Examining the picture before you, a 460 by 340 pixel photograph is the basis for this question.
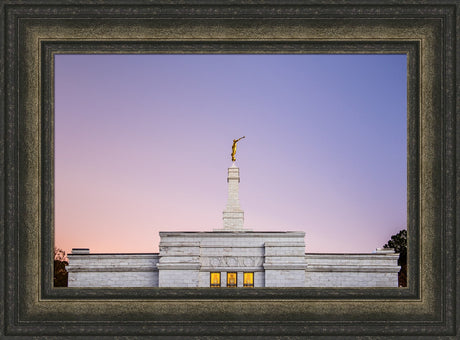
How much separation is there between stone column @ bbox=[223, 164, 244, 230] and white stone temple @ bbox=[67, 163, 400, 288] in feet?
10.8

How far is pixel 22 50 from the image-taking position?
10734mm

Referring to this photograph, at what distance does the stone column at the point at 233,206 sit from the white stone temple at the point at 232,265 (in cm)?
331

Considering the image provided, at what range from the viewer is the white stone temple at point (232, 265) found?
1016 inches

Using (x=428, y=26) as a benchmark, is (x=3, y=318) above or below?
below

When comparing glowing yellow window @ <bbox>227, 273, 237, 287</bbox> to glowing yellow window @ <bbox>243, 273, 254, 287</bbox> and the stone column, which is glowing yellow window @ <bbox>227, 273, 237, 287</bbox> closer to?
glowing yellow window @ <bbox>243, 273, 254, 287</bbox>

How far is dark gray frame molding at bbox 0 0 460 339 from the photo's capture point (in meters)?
10.3

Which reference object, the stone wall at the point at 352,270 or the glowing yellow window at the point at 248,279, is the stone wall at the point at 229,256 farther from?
the stone wall at the point at 352,270

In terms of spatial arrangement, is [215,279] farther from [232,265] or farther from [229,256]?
[229,256]

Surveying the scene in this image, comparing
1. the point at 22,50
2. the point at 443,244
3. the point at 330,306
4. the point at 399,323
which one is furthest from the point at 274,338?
the point at 22,50

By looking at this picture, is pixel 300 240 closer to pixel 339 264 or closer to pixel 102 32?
pixel 339 264

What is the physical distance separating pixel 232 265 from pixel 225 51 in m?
17.3

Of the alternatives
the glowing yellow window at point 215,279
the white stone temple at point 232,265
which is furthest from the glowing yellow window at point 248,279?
the glowing yellow window at point 215,279

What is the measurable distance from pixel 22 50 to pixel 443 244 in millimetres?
10686

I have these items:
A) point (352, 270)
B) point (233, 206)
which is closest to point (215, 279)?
point (233, 206)
